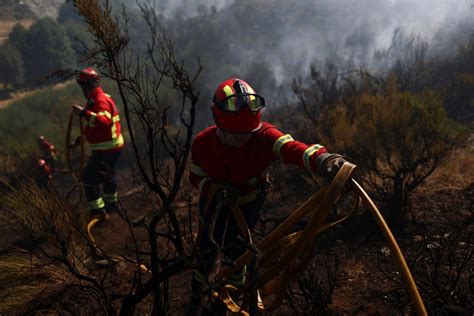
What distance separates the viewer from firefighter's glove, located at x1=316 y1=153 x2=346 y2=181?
180cm

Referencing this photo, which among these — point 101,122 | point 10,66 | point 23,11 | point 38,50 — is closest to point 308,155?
point 101,122

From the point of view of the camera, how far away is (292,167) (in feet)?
18.8

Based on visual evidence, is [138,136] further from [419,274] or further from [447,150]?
[419,274]

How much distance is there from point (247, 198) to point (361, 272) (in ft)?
4.12

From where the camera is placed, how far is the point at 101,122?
4352 mm

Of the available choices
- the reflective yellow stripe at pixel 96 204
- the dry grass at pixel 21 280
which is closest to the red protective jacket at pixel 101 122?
the reflective yellow stripe at pixel 96 204

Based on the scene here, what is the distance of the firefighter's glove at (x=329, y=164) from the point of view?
1802mm

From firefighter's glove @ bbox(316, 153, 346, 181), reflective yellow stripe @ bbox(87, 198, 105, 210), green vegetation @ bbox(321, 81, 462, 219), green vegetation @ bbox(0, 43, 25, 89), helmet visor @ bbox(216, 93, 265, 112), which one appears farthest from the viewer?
green vegetation @ bbox(0, 43, 25, 89)

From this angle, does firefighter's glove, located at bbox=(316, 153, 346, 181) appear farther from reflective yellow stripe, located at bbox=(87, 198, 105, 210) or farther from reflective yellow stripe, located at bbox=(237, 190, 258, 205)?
reflective yellow stripe, located at bbox=(87, 198, 105, 210)

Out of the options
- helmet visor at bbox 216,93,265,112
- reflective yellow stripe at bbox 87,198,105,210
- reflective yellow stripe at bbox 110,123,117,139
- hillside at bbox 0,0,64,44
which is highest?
hillside at bbox 0,0,64,44

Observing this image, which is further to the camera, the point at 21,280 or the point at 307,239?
the point at 21,280

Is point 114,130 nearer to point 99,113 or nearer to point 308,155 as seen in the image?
point 99,113

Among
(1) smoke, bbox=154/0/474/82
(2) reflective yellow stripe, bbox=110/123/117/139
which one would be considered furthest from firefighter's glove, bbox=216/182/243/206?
(1) smoke, bbox=154/0/474/82

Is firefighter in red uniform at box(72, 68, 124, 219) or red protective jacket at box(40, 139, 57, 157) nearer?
firefighter in red uniform at box(72, 68, 124, 219)
